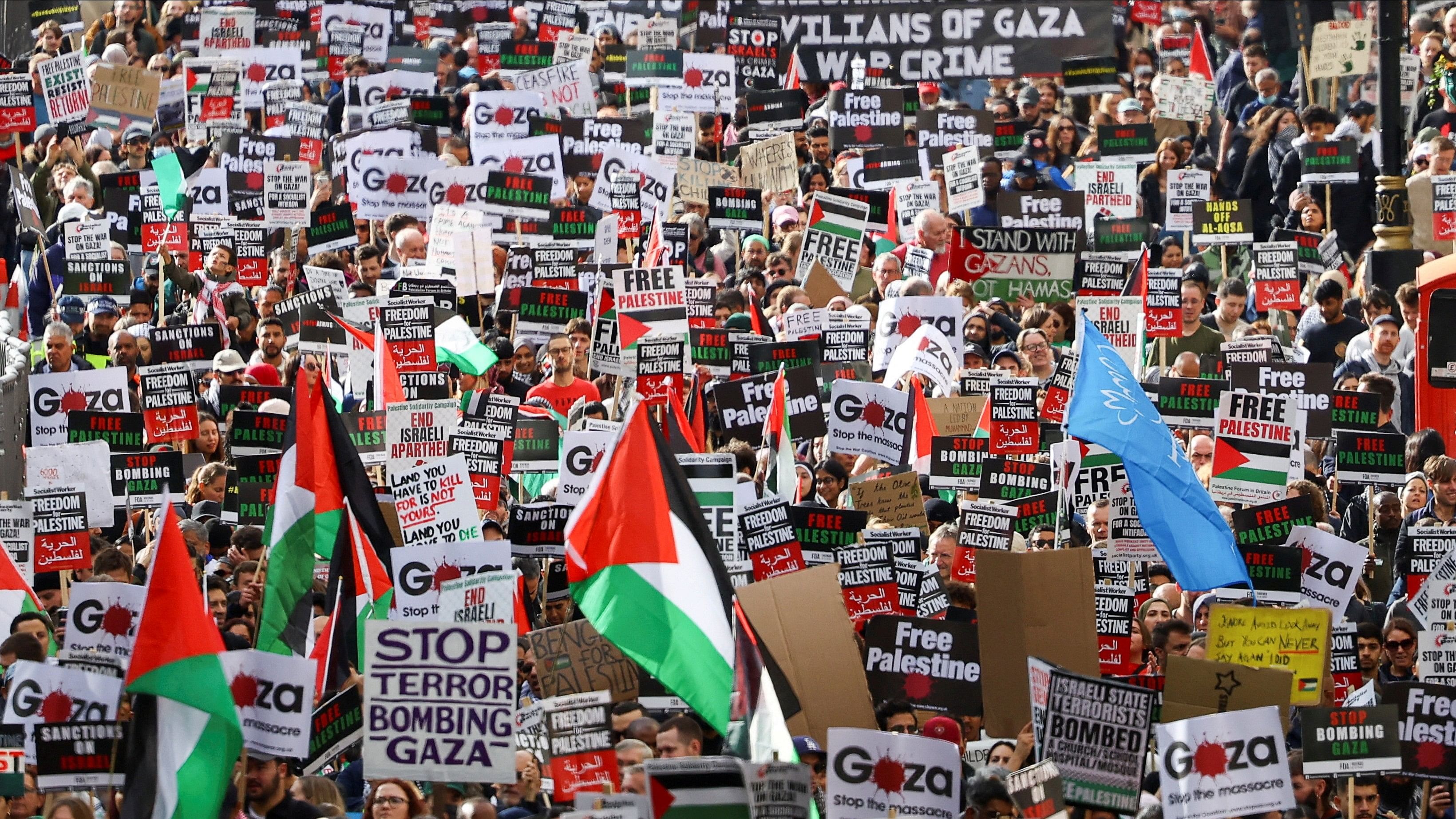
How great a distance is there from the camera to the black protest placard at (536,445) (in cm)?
1475

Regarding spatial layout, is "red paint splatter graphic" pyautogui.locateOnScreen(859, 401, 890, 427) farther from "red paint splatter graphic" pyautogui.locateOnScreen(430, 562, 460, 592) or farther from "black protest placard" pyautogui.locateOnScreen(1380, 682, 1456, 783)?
"black protest placard" pyautogui.locateOnScreen(1380, 682, 1456, 783)

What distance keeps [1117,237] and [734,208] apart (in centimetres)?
309

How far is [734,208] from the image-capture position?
20.2 meters

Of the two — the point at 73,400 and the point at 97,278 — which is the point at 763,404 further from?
the point at 97,278

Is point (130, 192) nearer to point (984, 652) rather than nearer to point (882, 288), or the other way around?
point (882, 288)

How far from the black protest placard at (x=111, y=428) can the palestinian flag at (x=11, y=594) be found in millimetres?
2525

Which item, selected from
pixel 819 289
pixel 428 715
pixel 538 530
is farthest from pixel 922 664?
pixel 819 289

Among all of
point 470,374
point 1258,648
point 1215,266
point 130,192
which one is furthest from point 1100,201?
point 1258,648

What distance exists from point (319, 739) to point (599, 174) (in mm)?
10880

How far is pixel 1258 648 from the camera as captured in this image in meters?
11.6

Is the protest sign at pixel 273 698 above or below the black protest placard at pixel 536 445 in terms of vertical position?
below

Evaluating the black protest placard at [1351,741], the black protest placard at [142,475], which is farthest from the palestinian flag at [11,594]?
the black protest placard at [1351,741]

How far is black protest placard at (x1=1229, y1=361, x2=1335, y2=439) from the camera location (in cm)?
1454

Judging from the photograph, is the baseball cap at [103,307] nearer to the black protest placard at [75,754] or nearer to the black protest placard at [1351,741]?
the black protest placard at [75,754]
